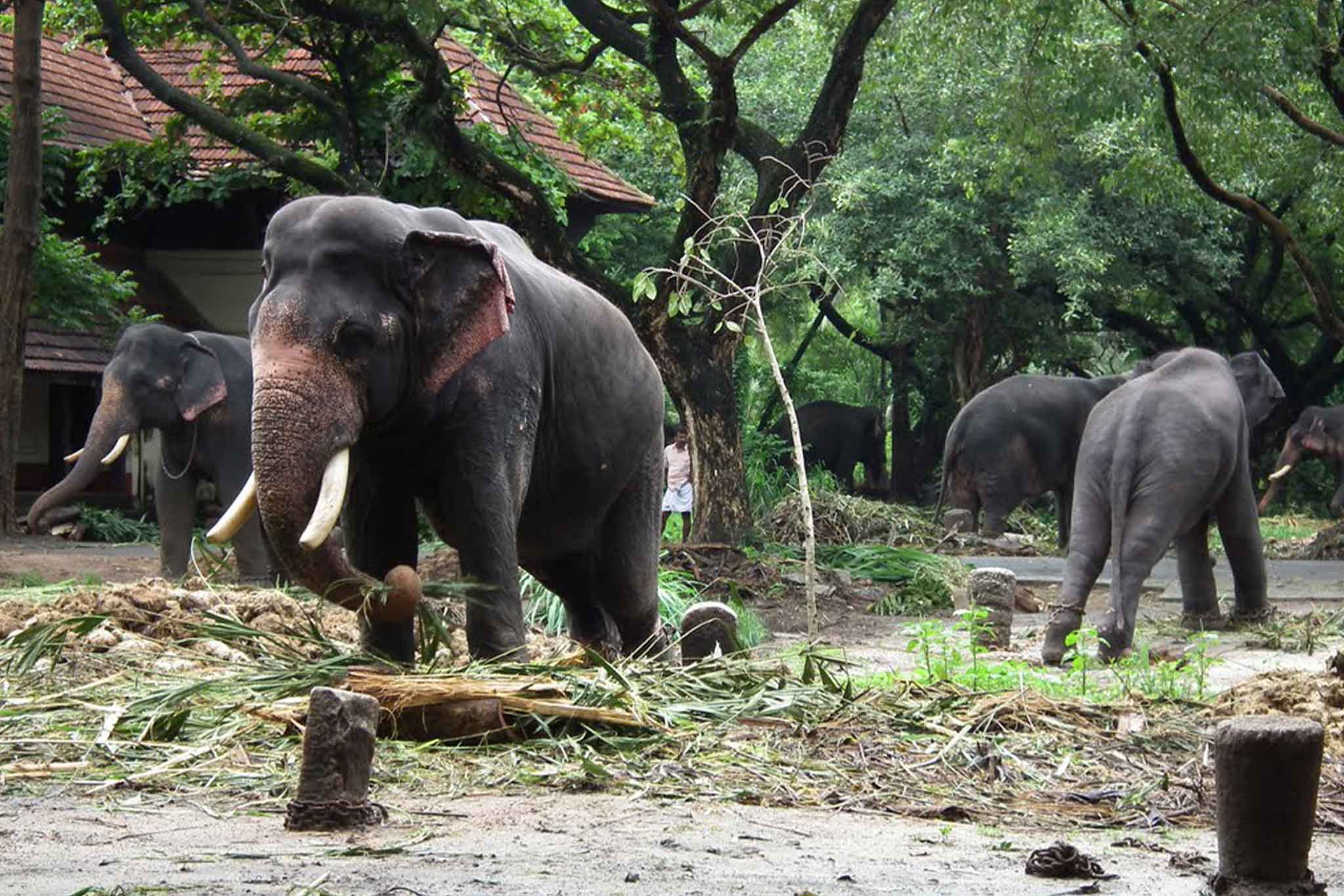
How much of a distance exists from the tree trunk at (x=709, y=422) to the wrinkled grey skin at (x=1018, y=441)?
6610mm

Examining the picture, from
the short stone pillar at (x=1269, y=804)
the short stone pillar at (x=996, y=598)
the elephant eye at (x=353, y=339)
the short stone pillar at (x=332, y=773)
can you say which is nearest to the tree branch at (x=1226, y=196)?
the short stone pillar at (x=996, y=598)

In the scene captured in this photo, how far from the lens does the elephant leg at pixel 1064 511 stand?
22891 millimetres

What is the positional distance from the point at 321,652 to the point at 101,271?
14811mm

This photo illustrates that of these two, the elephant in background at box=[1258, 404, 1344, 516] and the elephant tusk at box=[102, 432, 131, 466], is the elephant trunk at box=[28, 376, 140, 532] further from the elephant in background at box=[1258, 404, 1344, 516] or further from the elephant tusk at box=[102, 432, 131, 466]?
the elephant in background at box=[1258, 404, 1344, 516]

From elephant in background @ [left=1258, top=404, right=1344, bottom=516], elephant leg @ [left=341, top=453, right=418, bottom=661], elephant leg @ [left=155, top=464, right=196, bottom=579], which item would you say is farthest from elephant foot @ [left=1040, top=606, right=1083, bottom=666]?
A: elephant in background @ [left=1258, top=404, right=1344, bottom=516]

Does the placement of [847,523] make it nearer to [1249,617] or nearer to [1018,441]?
[1018,441]

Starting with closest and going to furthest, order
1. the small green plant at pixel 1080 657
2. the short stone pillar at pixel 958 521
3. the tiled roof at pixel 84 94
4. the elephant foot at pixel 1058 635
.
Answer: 1. the small green plant at pixel 1080 657
2. the elephant foot at pixel 1058 635
3. the short stone pillar at pixel 958 521
4. the tiled roof at pixel 84 94

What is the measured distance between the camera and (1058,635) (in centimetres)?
1162

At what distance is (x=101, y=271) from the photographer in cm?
2144

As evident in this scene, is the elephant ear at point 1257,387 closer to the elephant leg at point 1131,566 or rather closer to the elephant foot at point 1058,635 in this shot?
the elephant leg at point 1131,566

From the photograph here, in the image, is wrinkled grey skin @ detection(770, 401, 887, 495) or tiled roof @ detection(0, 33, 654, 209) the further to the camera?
wrinkled grey skin @ detection(770, 401, 887, 495)

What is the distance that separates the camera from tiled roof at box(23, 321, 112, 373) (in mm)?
22750

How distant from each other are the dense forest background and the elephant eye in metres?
3.64

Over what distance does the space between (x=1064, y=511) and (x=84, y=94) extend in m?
13.8
